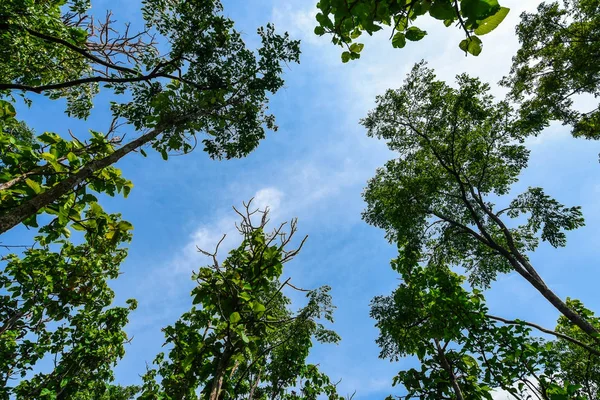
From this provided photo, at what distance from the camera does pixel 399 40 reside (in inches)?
58.3

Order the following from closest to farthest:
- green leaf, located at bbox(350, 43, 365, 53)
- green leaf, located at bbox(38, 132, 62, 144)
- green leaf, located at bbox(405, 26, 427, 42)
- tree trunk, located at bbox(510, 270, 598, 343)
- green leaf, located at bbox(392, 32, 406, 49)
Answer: green leaf, located at bbox(405, 26, 427, 42) < green leaf, located at bbox(392, 32, 406, 49) < green leaf, located at bbox(350, 43, 365, 53) < green leaf, located at bbox(38, 132, 62, 144) < tree trunk, located at bbox(510, 270, 598, 343)

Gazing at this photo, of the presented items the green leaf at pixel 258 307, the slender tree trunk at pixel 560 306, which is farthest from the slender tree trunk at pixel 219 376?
the slender tree trunk at pixel 560 306

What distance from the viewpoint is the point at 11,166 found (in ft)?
9.12

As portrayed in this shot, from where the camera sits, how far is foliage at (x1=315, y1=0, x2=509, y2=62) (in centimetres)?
103

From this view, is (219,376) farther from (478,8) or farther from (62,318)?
(62,318)

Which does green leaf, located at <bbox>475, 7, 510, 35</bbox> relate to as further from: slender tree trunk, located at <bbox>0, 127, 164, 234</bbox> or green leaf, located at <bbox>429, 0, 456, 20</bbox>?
slender tree trunk, located at <bbox>0, 127, 164, 234</bbox>

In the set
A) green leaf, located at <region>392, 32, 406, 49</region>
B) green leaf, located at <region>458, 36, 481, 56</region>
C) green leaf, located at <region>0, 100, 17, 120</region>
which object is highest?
green leaf, located at <region>0, 100, 17, 120</region>

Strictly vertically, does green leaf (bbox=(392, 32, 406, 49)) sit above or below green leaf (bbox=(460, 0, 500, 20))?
above

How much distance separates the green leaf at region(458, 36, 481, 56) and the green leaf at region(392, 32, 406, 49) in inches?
13.6

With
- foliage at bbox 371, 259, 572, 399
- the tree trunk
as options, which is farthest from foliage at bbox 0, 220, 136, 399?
the tree trunk

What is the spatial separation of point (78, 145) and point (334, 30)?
3.10 metres

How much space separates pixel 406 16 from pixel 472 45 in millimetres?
369

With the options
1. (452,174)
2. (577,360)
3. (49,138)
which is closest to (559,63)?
(452,174)

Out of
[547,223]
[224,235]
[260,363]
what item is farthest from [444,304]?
[547,223]
